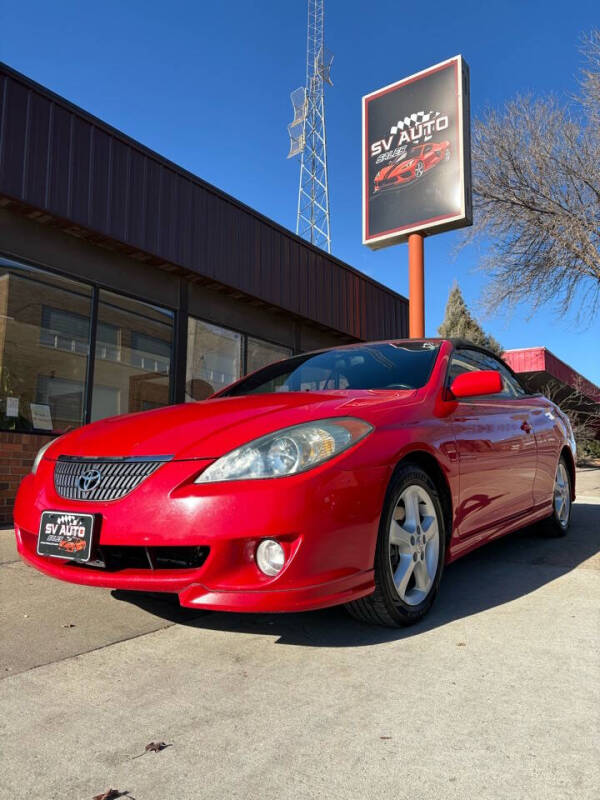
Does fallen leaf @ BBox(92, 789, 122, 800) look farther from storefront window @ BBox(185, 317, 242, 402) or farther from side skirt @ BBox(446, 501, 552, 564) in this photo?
storefront window @ BBox(185, 317, 242, 402)

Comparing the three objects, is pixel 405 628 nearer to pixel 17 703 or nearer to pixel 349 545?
pixel 349 545

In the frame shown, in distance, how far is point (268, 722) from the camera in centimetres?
187

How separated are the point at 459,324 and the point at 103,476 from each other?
85.9 ft

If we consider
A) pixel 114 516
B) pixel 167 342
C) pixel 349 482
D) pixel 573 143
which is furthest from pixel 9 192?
pixel 573 143

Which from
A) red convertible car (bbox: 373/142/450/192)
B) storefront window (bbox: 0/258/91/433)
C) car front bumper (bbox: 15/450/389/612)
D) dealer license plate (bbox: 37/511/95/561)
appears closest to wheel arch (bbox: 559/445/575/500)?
car front bumper (bbox: 15/450/389/612)

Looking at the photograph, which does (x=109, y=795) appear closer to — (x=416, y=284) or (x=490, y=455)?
(x=490, y=455)

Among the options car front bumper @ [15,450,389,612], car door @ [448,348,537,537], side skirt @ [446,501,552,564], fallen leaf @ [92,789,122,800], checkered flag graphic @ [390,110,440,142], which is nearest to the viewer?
fallen leaf @ [92,789,122,800]

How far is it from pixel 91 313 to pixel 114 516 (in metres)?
5.40

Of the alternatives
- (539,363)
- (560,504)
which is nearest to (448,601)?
(560,504)

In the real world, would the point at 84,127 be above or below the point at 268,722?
above

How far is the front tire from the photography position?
254cm

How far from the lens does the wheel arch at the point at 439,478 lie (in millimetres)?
2887

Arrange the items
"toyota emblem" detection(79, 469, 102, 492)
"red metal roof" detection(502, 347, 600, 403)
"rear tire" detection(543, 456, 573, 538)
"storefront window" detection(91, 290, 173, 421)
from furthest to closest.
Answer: "red metal roof" detection(502, 347, 600, 403)
"storefront window" detection(91, 290, 173, 421)
"rear tire" detection(543, 456, 573, 538)
"toyota emblem" detection(79, 469, 102, 492)

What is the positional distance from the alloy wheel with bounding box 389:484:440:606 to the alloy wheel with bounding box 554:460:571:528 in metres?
2.28
